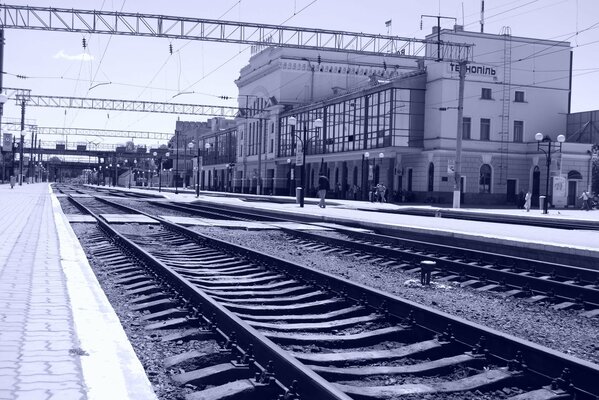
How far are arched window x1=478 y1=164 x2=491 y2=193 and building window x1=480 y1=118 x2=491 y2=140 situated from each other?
217cm

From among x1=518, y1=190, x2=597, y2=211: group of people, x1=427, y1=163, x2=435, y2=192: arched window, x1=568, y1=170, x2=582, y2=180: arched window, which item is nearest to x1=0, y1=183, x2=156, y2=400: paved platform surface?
x1=518, y1=190, x2=597, y2=211: group of people

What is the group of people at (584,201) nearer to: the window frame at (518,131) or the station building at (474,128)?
the station building at (474,128)

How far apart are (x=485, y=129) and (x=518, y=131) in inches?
120

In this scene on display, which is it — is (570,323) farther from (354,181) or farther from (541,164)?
(354,181)

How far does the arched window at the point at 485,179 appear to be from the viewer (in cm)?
5344

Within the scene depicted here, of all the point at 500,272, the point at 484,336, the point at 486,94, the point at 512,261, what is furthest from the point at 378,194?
the point at 484,336

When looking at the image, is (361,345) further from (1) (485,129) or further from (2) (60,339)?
(1) (485,129)

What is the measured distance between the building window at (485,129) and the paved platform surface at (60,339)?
46440 mm

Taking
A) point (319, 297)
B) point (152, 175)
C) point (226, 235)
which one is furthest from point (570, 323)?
point (152, 175)

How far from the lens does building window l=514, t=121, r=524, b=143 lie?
181ft

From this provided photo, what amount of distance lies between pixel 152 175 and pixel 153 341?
141 metres

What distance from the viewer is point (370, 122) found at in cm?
5766

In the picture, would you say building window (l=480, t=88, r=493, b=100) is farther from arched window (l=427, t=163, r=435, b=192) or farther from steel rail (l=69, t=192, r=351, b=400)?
steel rail (l=69, t=192, r=351, b=400)

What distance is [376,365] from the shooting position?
19.0 feet
